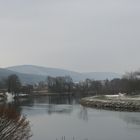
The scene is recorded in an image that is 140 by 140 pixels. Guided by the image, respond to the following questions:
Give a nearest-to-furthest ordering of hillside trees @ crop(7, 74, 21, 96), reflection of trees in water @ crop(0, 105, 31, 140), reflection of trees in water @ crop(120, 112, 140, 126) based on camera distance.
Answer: reflection of trees in water @ crop(0, 105, 31, 140), reflection of trees in water @ crop(120, 112, 140, 126), hillside trees @ crop(7, 74, 21, 96)

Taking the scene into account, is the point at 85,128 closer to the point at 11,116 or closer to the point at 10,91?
the point at 11,116

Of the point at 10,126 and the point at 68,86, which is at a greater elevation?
the point at 68,86

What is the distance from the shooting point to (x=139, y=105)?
45688 millimetres

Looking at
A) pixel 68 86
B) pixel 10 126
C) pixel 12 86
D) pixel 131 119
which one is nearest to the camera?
pixel 10 126

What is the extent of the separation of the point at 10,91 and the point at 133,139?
90.0m

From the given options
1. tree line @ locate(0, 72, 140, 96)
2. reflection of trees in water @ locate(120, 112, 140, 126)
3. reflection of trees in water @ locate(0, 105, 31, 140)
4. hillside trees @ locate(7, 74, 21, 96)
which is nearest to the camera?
reflection of trees in water @ locate(0, 105, 31, 140)

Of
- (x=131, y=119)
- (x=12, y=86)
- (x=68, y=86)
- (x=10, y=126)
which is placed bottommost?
(x=131, y=119)

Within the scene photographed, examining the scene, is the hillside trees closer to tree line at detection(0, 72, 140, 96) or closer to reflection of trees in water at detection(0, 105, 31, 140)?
tree line at detection(0, 72, 140, 96)

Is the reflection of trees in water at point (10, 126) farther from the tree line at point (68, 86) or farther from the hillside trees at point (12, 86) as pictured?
the hillside trees at point (12, 86)

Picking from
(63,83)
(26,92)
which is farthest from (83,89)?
(26,92)

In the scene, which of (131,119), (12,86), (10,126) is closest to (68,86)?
(12,86)

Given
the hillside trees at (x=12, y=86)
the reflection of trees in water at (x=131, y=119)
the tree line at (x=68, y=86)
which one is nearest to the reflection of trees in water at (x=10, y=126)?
the reflection of trees in water at (x=131, y=119)

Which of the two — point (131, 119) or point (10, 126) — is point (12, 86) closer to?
point (131, 119)

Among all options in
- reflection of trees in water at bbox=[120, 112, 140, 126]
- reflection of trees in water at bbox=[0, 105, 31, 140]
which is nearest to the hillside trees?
reflection of trees in water at bbox=[120, 112, 140, 126]
